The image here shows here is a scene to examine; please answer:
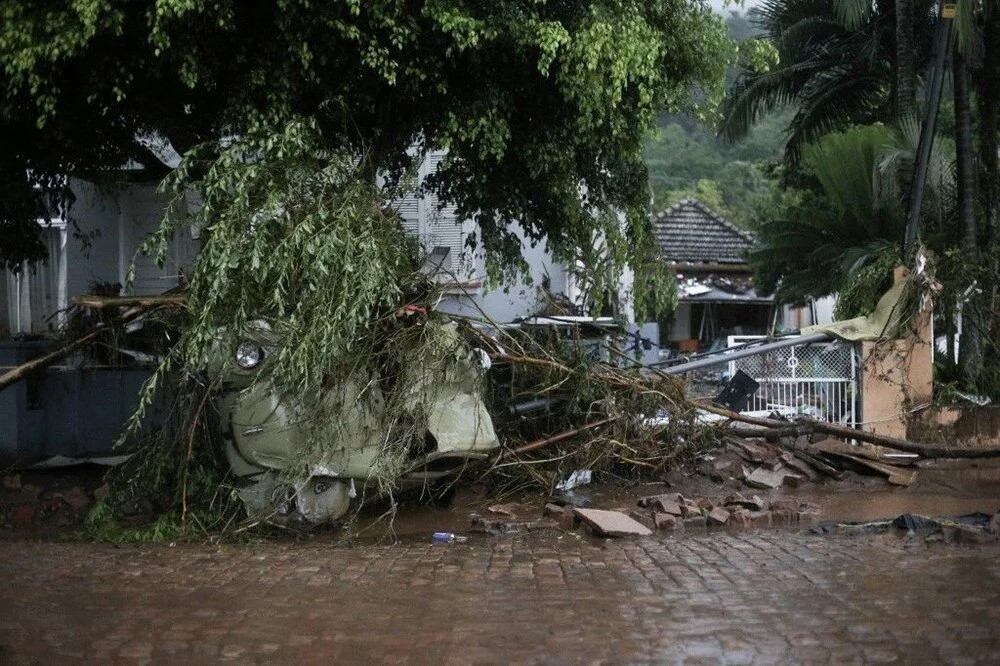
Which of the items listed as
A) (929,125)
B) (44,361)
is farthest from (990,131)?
(44,361)

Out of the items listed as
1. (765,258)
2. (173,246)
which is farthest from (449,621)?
(765,258)

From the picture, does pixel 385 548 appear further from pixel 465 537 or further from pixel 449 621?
pixel 449 621

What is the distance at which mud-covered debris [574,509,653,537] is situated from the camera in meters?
8.73

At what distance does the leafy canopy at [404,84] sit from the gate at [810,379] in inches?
104

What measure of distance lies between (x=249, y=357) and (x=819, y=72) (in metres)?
14.7

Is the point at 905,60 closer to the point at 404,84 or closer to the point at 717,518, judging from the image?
the point at 404,84

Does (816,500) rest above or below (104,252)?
below

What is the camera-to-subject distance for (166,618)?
20.2ft

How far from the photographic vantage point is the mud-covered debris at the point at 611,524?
8.73 meters

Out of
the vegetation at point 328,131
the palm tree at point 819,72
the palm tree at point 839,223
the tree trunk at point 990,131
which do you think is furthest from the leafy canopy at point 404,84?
the palm tree at point 819,72

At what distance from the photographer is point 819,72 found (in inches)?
797

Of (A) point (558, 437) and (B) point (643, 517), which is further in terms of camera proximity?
(A) point (558, 437)

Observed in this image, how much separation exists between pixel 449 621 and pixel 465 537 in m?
2.95

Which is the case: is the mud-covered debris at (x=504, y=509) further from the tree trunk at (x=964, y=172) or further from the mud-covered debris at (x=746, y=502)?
the tree trunk at (x=964, y=172)
